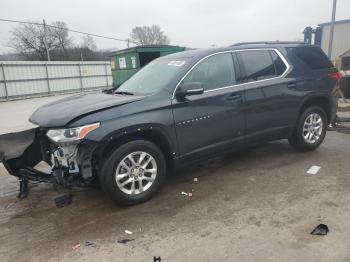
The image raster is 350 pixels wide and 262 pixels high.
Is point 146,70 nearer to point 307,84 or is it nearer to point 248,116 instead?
point 248,116

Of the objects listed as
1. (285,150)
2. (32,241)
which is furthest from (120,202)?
(285,150)

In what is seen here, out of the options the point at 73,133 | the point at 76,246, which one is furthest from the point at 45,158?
the point at 76,246

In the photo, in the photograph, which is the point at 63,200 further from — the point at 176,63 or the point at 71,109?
the point at 176,63

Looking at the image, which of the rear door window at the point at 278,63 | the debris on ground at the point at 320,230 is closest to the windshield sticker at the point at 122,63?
the rear door window at the point at 278,63

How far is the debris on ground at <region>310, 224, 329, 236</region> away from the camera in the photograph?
3106 mm

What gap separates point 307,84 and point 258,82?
1.00m

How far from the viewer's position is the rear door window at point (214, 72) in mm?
4279

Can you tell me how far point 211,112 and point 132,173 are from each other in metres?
1.28

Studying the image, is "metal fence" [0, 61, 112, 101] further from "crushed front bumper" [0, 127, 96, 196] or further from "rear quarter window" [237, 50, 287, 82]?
"rear quarter window" [237, 50, 287, 82]

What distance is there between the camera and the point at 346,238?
118 inches

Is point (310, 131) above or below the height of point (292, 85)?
below

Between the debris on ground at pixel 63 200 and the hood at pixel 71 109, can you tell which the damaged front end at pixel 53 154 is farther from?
the debris on ground at pixel 63 200

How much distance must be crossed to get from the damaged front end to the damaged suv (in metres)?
0.01

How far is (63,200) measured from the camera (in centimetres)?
413
